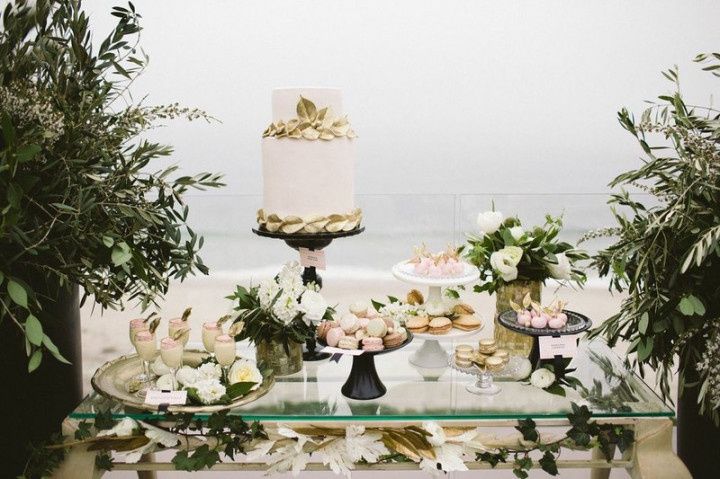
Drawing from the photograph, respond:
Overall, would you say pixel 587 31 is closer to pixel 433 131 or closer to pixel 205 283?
pixel 433 131

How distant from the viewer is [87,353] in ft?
16.9

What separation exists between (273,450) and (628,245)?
1.22 meters

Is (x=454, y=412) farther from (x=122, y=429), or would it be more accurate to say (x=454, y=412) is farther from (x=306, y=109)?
(x=306, y=109)

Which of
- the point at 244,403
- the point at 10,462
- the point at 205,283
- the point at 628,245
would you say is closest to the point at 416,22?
the point at 628,245

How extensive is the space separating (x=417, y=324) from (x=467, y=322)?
0.16 meters

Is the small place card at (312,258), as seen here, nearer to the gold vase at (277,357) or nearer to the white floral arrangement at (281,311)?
the white floral arrangement at (281,311)

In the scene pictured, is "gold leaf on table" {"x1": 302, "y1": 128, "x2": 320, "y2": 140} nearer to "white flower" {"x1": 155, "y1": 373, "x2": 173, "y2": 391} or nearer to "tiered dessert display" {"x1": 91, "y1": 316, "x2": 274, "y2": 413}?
"tiered dessert display" {"x1": 91, "y1": 316, "x2": 274, "y2": 413}

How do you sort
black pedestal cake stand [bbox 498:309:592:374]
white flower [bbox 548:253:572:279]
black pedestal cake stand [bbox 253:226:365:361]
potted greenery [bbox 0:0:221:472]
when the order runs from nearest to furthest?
potted greenery [bbox 0:0:221:472]
black pedestal cake stand [bbox 498:309:592:374]
black pedestal cake stand [bbox 253:226:365:361]
white flower [bbox 548:253:572:279]

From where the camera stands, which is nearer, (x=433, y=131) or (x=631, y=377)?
(x=631, y=377)

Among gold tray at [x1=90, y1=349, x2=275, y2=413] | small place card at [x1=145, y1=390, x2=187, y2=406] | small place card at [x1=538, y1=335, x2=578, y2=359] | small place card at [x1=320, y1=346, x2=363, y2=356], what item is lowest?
gold tray at [x1=90, y1=349, x2=275, y2=413]

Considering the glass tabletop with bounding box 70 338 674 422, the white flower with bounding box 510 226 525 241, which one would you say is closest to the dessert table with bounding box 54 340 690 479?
the glass tabletop with bounding box 70 338 674 422

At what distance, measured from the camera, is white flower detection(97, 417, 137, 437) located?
5.88 ft

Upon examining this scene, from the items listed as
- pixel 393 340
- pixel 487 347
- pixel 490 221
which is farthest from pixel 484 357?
pixel 490 221

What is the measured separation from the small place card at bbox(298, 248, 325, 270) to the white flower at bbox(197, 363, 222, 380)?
1.55 ft
